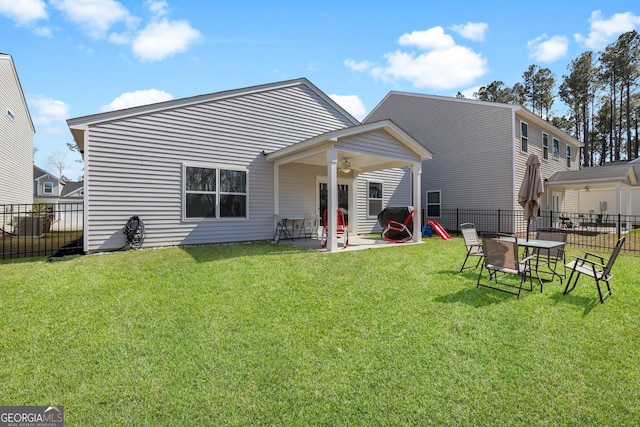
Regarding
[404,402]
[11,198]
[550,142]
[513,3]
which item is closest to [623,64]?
[550,142]

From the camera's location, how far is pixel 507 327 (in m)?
3.74

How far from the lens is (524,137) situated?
14766 millimetres

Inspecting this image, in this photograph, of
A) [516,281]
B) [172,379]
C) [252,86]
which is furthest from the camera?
[252,86]

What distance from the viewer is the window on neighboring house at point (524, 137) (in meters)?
14.5

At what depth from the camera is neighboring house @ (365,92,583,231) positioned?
14.0m

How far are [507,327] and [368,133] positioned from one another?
6.32 metres

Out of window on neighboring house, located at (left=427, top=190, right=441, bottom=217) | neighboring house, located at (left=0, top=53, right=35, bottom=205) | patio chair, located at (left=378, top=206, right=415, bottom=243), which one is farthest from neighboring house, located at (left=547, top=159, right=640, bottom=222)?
neighboring house, located at (left=0, top=53, right=35, bottom=205)

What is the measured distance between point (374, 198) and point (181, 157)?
763 centimetres

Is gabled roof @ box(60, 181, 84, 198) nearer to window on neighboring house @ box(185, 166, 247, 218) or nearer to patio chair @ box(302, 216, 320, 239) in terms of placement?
window on neighboring house @ box(185, 166, 247, 218)

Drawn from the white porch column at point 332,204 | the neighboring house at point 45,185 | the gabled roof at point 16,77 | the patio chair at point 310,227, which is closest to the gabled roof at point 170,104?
the white porch column at point 332,204

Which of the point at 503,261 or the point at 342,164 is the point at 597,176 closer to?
the point at 342,164

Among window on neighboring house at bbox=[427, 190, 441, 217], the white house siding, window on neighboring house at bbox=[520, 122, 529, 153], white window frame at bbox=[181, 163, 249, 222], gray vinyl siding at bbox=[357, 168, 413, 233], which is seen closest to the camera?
the white house siding

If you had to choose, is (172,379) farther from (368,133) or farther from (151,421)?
(368,133)

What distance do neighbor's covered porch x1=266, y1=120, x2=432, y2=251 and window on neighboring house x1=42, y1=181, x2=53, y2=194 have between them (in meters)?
36.4
